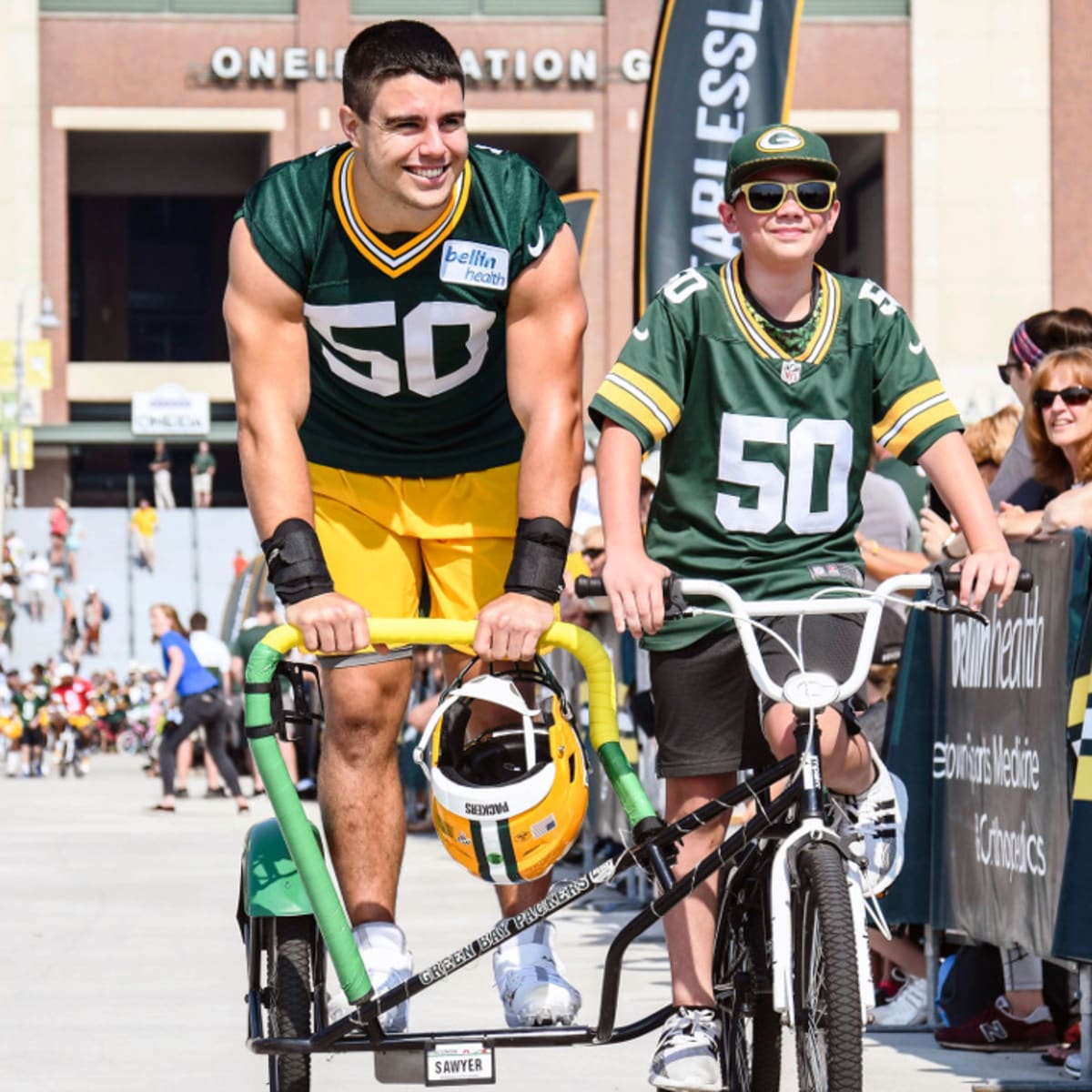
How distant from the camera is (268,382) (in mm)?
5207

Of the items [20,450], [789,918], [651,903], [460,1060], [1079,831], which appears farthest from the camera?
[20,450]

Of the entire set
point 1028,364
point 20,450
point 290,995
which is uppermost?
point 20,450

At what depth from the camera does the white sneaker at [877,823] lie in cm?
506

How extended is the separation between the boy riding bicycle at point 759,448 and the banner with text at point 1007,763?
60.2 inches

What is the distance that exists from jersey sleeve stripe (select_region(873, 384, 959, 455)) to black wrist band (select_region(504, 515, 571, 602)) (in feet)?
2.62

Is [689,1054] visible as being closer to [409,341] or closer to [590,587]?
[590,587]

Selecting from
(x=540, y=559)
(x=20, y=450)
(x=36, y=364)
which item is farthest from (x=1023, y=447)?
(x=36, y=364)

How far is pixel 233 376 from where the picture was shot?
208 inches

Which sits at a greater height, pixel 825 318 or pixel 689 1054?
pixel 825 318

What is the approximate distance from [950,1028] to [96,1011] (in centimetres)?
300

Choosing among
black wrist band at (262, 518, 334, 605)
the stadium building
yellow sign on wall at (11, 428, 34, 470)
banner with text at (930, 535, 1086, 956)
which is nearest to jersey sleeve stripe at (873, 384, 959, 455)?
black wrist band at (262, 518, 334, 605)

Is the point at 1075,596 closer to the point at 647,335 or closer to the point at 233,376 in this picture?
the point at 647,335

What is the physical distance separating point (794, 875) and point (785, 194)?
1.50 meters

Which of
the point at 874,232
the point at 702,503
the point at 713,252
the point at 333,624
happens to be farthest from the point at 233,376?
the point at 874,232
